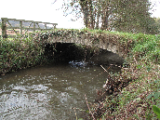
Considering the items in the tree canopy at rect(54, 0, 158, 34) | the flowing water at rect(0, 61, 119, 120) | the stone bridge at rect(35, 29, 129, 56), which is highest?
the tree canopy at rect(54, 0, 158, 34)

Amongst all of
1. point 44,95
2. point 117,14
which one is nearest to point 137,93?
point 44,95

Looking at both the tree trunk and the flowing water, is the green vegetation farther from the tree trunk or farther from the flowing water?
the tree trunk

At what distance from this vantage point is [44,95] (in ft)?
13.5

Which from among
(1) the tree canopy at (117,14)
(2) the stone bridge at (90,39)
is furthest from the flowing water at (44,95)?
(1) the tree canopy at (117,14)

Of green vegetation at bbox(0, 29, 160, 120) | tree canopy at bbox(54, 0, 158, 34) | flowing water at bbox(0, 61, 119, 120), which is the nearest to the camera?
green vegetation at bbox(0, 29, 160, 120)

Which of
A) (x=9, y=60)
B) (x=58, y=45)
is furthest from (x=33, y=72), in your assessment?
(x=58, y=45)

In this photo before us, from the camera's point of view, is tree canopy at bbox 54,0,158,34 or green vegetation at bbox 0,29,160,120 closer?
green vegetation at bbox 0,29,160,120

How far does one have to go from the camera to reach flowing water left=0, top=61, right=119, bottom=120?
3.16m

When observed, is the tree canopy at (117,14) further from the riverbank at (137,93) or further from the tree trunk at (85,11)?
the riverbank at (137,93)

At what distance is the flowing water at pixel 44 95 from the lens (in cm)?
316

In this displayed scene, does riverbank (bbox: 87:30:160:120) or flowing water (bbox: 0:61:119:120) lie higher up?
riverbank (bbox: 87:30:160:120)

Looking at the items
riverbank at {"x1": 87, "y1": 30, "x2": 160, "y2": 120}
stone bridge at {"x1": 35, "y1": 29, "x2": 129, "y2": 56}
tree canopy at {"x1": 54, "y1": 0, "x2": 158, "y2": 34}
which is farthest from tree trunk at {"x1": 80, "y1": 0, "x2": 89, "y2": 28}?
riverbank at {"x1": 87, "y1": 30, "x2": 160, "y2": 120}

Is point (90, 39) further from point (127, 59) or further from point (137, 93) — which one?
point (137, 93)

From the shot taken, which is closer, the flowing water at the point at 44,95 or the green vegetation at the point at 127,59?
the green vegetation at the point at 127,59
